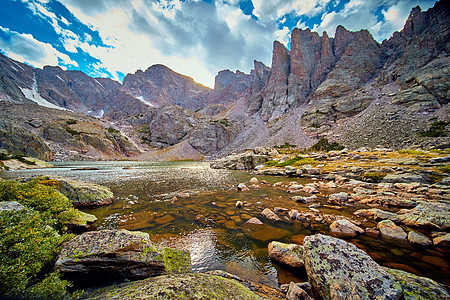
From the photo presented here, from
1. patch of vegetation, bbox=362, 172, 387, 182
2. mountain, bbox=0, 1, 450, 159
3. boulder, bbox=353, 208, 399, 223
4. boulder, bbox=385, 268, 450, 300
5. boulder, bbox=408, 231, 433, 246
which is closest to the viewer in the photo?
boulder, bbox=385, 268, 450, 300

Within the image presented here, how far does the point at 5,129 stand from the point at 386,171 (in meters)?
145

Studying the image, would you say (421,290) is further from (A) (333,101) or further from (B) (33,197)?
(A) (333,101)

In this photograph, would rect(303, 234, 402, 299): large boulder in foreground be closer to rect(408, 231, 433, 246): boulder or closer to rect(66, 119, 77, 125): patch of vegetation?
rect(408, 231, 433, 246): boulder

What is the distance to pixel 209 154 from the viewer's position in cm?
14888

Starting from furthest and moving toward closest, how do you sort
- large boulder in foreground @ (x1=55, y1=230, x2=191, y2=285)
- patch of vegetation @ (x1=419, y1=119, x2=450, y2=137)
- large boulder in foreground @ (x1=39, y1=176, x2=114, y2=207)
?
patch of vegetation @ (x1=419, y1=119, x2=450, y2=137) → large boulder in foreground @ (x1=39, y1=176, x2=114, y2=207) → large boulder in foreground @ (x1=55, y1=230, x2=191, y2=285)

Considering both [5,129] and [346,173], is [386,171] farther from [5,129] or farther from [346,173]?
[5,129]

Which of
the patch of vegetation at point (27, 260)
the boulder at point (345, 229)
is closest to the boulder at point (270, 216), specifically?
the boulder at point (345, 229)

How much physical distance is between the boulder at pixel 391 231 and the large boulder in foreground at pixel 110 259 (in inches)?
437

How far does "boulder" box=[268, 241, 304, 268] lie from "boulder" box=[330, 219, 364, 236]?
420cm

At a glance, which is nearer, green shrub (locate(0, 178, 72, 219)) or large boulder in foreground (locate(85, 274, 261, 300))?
large boulder in foreground (locate(85, 274, 261, 300))

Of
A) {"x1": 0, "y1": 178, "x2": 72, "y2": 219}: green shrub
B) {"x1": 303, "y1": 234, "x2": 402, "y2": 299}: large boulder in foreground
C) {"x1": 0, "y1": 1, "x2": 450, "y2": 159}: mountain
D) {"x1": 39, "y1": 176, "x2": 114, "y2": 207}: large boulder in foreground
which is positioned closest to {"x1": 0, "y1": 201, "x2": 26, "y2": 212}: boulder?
{"x1": 0, "y1": 178, "x2": 72, "y2": 219}: green shrub

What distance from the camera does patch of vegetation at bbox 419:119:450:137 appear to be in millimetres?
52150

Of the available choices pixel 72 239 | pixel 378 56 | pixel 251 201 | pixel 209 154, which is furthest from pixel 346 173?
pixel 378 56

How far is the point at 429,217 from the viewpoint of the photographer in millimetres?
9570
